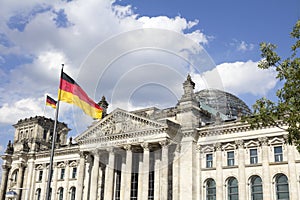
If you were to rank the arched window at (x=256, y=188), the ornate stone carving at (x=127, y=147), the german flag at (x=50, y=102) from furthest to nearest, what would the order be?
the ornate stone carving at (x=127, y=147)
the arched window at (x=256, y=188)
the german flag at (x=50, y=102)

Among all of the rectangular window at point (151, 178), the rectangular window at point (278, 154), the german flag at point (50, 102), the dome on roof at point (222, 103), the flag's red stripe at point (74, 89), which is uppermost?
the dome on roof at point (222, 103)

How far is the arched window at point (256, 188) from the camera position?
4564 cm

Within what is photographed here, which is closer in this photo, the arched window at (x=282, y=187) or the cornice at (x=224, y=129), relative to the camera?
the arched window at (x=282, y=187)

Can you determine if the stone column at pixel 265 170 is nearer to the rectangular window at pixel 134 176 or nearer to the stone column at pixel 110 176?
the rectangular window at pixel 134 176

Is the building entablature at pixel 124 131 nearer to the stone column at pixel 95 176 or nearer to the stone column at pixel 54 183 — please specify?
the stone column at pixel 95 176

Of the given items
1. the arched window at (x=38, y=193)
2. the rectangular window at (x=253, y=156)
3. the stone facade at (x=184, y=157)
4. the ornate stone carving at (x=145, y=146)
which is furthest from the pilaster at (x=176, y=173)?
the arched window at (x=38, y=193)

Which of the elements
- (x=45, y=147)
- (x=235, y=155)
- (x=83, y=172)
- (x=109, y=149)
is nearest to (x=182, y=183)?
(x=235, y=155)

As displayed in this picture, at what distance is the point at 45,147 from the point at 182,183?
124 ft

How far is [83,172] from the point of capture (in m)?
58.4

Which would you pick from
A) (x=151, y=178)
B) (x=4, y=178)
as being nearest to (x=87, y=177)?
(x=151, y=178)

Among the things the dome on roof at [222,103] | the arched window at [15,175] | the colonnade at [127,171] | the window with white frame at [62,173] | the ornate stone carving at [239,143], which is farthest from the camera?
the arched window at [15,175]

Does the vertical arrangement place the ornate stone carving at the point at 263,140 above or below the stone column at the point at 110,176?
above

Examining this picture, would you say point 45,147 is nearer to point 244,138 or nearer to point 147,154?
point 147,154

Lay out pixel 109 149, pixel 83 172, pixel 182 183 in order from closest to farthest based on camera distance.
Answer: pixel 182 183, pixel 109 149, pixel 83 172
